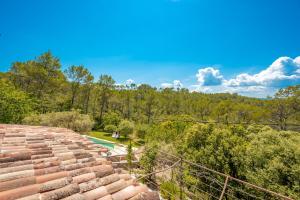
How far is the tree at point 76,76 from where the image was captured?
3083cm

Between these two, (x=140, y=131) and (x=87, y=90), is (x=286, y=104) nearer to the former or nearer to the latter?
(x=140, y=131)

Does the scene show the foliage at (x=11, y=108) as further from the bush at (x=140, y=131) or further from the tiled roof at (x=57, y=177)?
the bush at (x=140, y=131)

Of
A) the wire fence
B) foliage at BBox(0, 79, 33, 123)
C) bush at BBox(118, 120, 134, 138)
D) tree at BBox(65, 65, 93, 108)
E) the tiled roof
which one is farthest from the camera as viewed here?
tree at BBox(65, 65, 93, 108)

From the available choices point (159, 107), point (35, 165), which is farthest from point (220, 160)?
point (159, 107)

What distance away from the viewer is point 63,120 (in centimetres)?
1841

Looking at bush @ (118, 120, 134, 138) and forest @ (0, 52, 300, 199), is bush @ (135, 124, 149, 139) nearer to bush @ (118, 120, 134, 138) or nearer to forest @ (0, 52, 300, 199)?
forest @ (0, 52, 300, 199)

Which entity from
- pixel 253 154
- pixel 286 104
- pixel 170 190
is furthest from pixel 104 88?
pixel 253 154

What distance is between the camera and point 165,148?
15664 millimetres

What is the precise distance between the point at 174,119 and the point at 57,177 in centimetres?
871

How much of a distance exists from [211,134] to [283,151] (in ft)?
14.4

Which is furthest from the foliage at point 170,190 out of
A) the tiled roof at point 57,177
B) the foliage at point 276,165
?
the tiled roof at point 57,177

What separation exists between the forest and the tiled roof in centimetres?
436

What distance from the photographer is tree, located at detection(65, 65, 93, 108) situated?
30828 mm

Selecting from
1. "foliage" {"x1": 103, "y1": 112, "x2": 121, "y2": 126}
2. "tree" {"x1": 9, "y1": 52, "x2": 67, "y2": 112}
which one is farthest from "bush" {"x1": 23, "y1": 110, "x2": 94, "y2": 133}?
"foliage" {"x1": 103, "y1": 112, "x2": 121, "y2": 126}
